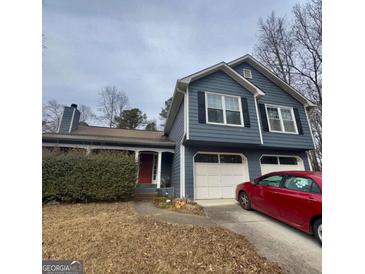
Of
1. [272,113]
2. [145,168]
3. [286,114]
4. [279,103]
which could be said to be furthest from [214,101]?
[145,168]

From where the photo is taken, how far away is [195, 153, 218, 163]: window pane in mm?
7948

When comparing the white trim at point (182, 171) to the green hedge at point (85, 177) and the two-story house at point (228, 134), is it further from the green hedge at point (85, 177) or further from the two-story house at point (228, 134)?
the green hedge at point (85, 177)

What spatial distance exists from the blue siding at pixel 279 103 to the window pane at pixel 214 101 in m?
2.59

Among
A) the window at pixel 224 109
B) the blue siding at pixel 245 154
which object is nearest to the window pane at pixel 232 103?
the window at pixel 224 109

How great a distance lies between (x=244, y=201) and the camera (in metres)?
5.99

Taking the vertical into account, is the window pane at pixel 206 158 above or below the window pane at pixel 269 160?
above

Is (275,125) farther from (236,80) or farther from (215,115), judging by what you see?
(215,115)

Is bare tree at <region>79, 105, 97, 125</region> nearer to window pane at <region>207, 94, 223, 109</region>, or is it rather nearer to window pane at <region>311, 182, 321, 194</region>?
window pane at <region>207, 94, 223, 109</region>

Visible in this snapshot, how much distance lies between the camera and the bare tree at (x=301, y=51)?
43.8 ft

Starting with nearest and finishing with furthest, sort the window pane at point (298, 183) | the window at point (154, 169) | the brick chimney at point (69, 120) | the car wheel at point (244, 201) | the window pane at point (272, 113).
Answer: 1. the window pane at point (298, 183)
2. the car wheel at point (244, 201)
3. the window pane at point (272, 113)
4. the window at point (154, 169)
5. the brick chimney at point (69, 120)

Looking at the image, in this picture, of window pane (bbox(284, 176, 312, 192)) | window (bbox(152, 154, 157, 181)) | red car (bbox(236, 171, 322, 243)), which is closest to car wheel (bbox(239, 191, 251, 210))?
red car (bbox(236, 171, 322, 243))
